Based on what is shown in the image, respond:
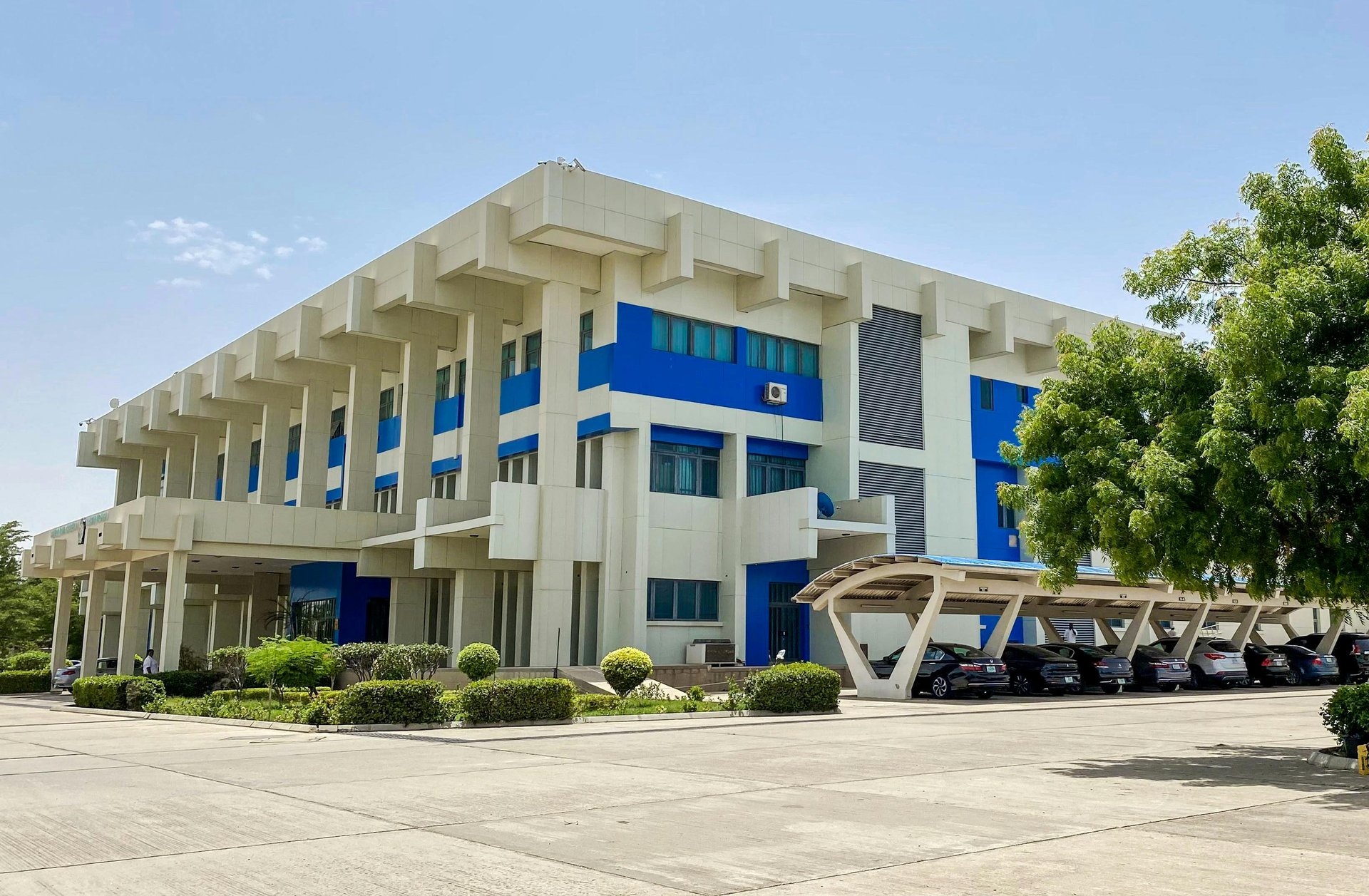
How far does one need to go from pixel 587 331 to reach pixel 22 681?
2911 centimetres

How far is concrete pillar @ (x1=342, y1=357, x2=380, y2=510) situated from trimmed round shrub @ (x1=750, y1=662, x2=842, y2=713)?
22.6 m

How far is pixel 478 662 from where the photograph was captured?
28953 millimetres

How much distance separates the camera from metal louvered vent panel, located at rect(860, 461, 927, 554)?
39406 millimetres

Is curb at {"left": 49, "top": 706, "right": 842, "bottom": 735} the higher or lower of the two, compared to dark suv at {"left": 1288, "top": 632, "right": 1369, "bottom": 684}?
lower


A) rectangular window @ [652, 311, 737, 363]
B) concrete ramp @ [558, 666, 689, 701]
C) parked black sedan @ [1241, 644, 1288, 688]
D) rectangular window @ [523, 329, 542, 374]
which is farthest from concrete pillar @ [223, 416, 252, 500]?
parked black sedan @ [1241, 644, 1288, 688]

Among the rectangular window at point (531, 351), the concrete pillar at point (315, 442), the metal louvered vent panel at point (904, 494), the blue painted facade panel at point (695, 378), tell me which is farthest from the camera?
the concrete pillar at point (315, 442)

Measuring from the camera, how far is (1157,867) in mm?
8172

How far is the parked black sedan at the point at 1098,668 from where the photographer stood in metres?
32.5

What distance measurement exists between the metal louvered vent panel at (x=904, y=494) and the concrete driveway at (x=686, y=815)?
19.9m

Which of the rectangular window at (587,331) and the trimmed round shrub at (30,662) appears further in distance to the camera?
the trimmed round shrub at (30,662)

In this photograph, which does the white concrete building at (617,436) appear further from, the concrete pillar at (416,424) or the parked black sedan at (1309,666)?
the parked black sedan at (1309,666)

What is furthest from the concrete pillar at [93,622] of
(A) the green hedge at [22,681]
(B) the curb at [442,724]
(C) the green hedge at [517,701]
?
(C) the green hedge at [517,701]

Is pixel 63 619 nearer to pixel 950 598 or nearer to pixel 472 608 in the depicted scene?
pixel 472 608

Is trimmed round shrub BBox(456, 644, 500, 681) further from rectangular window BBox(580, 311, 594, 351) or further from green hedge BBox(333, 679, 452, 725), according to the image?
rectangular window BBox(580, 311, 594, 351)
